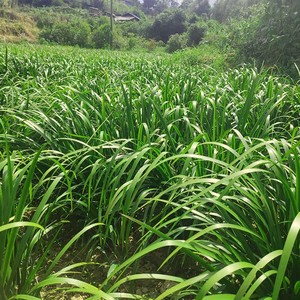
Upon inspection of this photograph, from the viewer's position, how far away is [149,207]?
4.72 ft

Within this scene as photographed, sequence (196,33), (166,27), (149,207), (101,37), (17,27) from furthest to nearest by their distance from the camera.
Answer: (166,27) → (17,27) → (101,37) → (196,33) → (149,207)

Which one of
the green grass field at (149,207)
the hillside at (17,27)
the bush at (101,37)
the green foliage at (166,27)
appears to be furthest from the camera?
the green foliage at (166,27)

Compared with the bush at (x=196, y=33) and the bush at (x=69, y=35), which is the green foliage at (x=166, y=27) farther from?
the bush at (x=69, y=35)

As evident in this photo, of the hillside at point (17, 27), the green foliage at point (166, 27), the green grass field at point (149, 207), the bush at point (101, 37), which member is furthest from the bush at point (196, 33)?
the green grass field at point (149, 207)

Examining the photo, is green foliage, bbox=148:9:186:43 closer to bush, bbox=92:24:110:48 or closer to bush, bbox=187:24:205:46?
bush, bbox=187:24:205:46

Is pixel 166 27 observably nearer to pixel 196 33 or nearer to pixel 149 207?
pixel 196 33

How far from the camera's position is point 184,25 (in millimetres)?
50438

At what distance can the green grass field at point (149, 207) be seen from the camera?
2.65 ft

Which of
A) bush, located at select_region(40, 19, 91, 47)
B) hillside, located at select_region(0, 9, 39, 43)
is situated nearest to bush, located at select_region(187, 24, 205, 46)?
bush, located at select_region(40, 19, 91, 47)

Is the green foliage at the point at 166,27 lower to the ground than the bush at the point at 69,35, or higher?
higher

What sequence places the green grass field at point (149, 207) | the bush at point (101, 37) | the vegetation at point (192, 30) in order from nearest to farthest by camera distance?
1. the green grass field at point (149, 207)
2. the vegetation at point (192, 30)
3. the bush at point (101, 37)

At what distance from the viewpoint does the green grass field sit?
0.81 meters

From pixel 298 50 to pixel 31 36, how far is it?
127 ft

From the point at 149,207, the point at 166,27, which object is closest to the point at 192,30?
the point at 166,27
